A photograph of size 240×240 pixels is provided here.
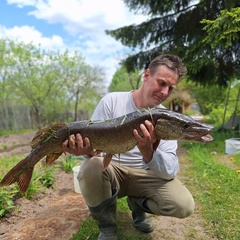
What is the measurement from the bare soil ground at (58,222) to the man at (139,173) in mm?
291

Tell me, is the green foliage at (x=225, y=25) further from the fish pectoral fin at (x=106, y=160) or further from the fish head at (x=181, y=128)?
the fish pectoral fin at (x=106, y=160)

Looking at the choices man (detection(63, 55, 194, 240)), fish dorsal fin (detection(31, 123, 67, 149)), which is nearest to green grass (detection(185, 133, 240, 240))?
man (detection(63, 55, 194, 240))

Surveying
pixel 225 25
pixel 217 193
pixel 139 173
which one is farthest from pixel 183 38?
pixel 139 173

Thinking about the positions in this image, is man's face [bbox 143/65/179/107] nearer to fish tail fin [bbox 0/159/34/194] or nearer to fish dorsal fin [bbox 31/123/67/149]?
fish dorsal fin [bbox 31/123/67/149]

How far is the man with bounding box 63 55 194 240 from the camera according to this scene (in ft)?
7.97

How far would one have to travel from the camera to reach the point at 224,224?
291 cm

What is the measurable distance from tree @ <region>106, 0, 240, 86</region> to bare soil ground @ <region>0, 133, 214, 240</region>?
5423mm

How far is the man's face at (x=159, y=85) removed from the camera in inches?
103

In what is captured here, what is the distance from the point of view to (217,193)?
150 inches

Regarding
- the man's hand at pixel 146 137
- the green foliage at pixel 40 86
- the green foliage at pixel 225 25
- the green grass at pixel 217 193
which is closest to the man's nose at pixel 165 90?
the man's hand at pixel 146 137

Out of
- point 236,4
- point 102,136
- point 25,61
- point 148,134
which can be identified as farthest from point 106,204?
point 25,61

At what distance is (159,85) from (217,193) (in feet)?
6.98

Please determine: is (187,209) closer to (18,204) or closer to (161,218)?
(161,218)

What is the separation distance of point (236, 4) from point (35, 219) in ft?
21.6
